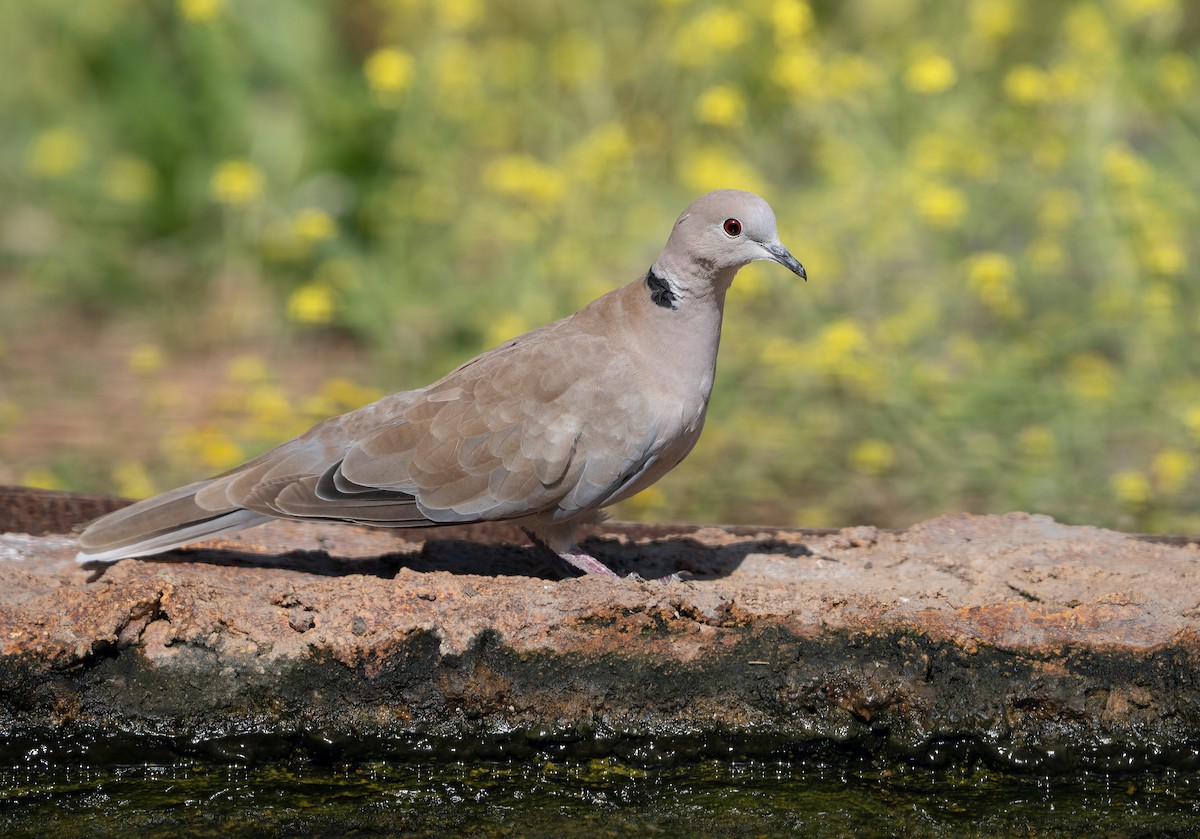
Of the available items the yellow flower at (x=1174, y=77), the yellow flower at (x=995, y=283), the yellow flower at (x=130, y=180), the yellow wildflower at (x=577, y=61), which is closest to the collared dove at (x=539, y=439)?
the yellow flower at (x=995, y=283)

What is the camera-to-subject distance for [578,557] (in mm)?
3648

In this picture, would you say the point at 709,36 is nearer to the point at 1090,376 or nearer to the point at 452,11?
the point at 452,11

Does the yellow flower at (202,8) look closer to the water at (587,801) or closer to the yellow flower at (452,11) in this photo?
the yellow flower at (452,11)

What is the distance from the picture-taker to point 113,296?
7184 millimetres

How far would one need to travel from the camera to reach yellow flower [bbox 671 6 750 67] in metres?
6.86

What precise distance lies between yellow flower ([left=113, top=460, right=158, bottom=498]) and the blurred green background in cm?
2

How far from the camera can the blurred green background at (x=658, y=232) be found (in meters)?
5.54

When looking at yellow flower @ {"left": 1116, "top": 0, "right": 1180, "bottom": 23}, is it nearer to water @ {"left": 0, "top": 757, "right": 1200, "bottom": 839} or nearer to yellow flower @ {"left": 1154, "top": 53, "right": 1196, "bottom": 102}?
yellow flower @ {"left": 1154, "top": 53, "right": 1196, "bottom": 102}

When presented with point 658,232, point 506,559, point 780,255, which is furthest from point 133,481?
point 780,255

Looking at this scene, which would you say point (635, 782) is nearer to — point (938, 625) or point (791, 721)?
point (791, 721)

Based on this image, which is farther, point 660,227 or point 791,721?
point 660,227

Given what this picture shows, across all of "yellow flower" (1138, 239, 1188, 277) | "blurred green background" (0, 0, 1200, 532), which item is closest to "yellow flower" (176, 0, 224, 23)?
"blurred green background" (0, 0, 1200, 532)

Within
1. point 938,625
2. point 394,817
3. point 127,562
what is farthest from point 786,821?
point 127,562

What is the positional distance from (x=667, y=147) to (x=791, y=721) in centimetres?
535
